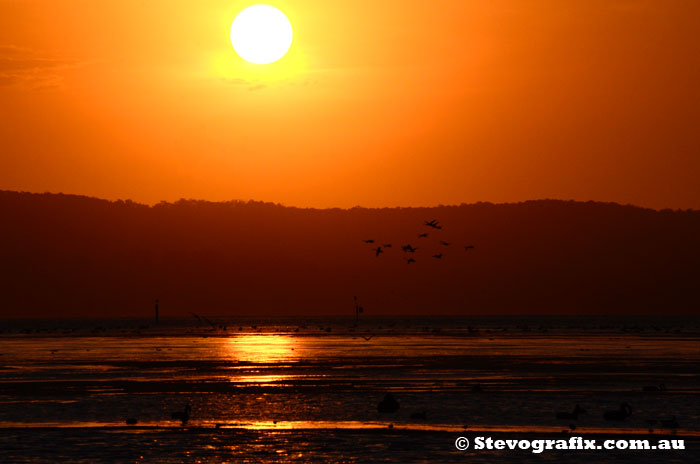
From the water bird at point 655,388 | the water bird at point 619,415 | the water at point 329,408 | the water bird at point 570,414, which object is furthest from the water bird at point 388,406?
the water bird at point 655,388

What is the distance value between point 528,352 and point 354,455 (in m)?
68.3

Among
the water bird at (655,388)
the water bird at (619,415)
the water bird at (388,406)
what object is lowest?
the water bird at (619,415)

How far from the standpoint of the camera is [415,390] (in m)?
54.9

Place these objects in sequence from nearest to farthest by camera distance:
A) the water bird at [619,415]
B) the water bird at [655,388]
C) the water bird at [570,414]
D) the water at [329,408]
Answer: the water at [329,408], the water bird at [619,415], the water bird at [570,414], the water bird at [655,388]

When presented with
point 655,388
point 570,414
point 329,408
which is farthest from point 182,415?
point 655,388

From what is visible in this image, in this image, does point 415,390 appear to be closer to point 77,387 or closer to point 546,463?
point 77,387

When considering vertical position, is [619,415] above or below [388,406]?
below

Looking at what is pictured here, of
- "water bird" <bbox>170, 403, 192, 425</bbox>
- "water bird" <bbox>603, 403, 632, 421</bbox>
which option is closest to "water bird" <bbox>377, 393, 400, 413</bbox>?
"water bird" <bbox>170, 403, 192, 425</bbox>

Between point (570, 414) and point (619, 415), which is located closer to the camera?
point (619, 415)

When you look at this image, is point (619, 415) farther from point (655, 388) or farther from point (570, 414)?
point (655, 388)

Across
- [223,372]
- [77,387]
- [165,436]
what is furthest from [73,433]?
[223,372]

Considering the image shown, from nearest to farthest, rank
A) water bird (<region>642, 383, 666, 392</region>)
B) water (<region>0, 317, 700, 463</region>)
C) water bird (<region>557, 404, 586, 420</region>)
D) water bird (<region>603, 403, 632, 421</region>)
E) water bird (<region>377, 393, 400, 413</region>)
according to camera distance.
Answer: water (<region>0, 317, 700, 463</region>), water bird (<region>603, 403, 632, 421</region>), water bird (<region>557, 404, 586, 420</region>), water bird (<region>377, 393, 400, 413</region>), water bird (<region>642, 383, 666, 392</region>)

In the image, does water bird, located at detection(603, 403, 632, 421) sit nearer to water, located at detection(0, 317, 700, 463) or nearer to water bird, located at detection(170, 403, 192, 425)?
water, located at detection(0, 317, 700, 463)

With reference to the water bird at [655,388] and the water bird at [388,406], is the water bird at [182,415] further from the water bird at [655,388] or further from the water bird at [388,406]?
the water bird at [655,388]
